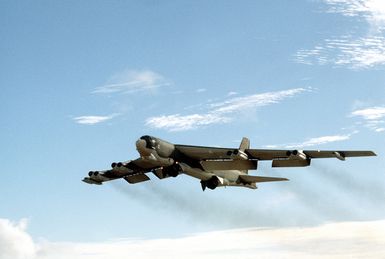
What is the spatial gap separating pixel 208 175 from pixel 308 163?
11359mm

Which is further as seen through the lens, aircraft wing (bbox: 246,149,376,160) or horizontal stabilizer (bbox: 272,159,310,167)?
horizontal stabilizer (bbox: 272,159,310,167)

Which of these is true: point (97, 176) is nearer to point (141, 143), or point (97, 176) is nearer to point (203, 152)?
point (141, 143)

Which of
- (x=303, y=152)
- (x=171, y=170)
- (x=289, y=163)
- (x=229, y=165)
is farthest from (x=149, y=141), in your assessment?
(x=303, y=152)

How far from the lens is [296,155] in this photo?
168ft

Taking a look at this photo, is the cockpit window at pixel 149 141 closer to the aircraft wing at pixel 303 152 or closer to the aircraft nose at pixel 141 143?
the aircraft nose at pixel 141 143

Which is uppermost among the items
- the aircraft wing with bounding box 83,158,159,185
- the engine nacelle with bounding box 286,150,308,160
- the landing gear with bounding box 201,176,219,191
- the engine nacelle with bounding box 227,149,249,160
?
the aircraft wing with bounding box 83,158,159,185

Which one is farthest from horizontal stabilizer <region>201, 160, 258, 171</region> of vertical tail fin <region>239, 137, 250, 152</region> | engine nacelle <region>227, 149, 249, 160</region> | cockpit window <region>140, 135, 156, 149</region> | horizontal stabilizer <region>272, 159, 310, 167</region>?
vertical tail fin <region>239, 137, 250, 152</region>

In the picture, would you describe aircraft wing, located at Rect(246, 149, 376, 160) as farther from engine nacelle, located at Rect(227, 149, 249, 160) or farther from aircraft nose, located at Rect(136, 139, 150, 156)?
aircraft nose, located at Rect(136, 139, 150, 156)

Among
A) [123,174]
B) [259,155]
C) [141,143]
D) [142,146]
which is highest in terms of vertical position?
[141,143]

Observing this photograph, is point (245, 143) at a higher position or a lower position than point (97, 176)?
higher

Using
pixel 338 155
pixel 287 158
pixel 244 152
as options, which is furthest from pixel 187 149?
pixel 338 155

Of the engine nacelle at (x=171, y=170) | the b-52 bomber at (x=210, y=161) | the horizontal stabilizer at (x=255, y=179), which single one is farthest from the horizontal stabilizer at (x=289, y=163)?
the engine nacelle at (x=171, y=170)

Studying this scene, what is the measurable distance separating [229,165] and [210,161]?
84.1 inches

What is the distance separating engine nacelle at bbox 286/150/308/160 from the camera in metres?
51.3
